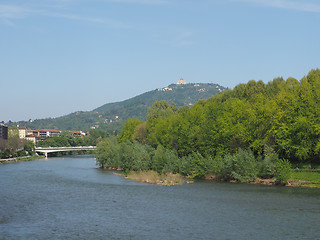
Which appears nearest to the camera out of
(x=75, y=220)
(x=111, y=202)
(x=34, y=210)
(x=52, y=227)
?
(x=52, y=227)

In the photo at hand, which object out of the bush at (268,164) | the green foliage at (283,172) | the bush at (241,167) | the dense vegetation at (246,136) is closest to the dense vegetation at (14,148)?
the dense vegetation at (246,136)

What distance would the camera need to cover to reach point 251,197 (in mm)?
57406

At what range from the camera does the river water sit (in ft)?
130

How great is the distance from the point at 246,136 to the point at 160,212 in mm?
34884

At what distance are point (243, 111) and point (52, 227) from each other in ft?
166

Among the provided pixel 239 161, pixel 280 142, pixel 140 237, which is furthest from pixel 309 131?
pixel 140 237

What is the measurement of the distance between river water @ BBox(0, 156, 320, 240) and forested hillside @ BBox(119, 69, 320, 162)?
37.1ft

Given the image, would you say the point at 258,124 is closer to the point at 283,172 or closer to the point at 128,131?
the point at 283,172

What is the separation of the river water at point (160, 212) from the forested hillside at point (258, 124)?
11311 millimetres

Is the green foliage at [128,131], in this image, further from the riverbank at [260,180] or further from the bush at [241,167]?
the bush at [241,167]

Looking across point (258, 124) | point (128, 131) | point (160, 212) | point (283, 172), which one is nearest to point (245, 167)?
point (283, 172)

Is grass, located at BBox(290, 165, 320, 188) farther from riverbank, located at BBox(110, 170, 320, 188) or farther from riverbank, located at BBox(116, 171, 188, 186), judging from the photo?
riverbank, located at BBox(116, 171, 188, 186)

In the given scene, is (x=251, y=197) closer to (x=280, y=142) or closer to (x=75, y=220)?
(x=280, y=142)

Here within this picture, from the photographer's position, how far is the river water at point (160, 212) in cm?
3962
